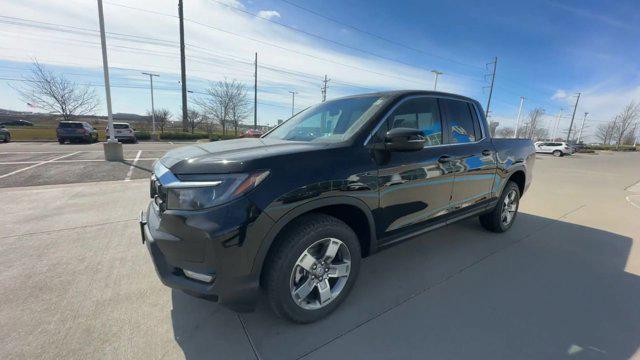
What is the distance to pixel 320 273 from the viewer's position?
89.0 inches

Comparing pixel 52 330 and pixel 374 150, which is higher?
pixel 374 150

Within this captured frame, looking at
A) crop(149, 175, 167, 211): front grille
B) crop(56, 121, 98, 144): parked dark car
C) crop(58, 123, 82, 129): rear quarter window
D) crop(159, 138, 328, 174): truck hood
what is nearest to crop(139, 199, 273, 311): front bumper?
crop(149, 175, 167, 211): front grille

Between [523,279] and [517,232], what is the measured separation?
1.69 metres

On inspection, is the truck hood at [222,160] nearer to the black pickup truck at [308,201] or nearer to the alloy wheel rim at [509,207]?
the black pickup truck at [308,201]

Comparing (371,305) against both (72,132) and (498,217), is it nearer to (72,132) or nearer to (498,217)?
(498,217)

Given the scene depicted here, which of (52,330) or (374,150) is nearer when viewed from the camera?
(52,330)

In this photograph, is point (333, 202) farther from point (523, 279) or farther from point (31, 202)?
point (31, 202)

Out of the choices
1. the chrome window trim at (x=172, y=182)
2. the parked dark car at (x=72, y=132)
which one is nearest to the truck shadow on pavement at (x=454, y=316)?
the chrome window trim at (x=172, y=182)

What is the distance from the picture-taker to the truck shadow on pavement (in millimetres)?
2064

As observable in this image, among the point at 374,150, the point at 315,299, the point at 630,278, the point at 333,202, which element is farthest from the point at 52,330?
the point at 630,278

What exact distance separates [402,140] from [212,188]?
142 cm

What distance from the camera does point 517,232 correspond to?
4461mm

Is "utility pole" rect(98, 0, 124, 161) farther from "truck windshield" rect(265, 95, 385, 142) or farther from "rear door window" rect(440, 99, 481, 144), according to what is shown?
"rear door window" rect(440, 99, 481, 144)

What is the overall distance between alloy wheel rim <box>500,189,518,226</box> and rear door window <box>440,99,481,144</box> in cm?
136
